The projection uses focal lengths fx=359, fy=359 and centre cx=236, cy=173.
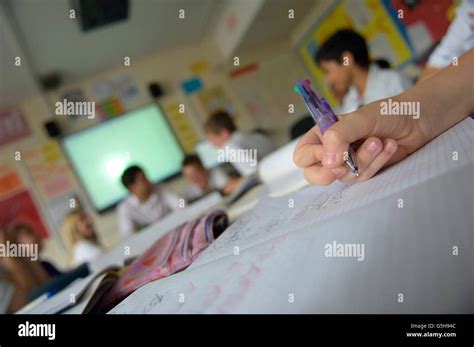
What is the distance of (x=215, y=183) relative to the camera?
95.2 inches

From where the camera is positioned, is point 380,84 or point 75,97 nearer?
point 380,84

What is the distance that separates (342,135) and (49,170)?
3067mm

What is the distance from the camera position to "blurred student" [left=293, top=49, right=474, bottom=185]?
0.36m

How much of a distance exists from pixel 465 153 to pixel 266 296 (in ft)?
0.58

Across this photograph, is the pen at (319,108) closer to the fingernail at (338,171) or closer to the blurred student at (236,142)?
the fingernail at (338,171)

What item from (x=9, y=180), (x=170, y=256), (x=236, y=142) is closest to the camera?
(x=170, y=256)

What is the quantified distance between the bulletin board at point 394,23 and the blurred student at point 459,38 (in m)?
1.72

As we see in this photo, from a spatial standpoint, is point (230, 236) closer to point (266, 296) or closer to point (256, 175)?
point (266, 296)

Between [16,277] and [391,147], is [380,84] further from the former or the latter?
[16,277]

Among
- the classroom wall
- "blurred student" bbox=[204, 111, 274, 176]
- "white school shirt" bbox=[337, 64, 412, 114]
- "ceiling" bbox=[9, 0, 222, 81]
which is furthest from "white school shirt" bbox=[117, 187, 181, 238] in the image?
"white school shirt" bbox=[337, 64, 412, 114]

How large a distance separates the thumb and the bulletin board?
7.34 feet

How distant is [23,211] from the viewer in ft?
9.40

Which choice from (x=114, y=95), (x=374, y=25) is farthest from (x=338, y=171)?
(x=114, y=95)

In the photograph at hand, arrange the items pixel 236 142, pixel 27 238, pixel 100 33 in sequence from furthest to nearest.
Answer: pixel 100 33
pixel 236 142
pixel 27 238
